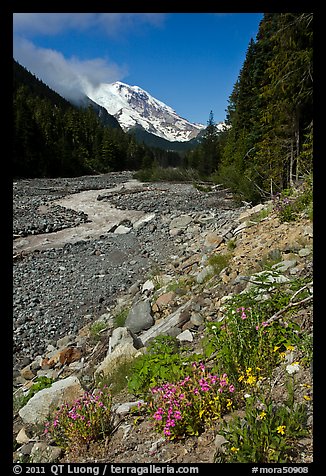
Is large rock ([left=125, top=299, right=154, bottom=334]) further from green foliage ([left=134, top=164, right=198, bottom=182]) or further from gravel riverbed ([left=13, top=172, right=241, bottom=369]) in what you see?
green foliage ([left=134, top=164, right=198, bottom=182])

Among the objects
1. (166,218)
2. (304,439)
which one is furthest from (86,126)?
(304,439)

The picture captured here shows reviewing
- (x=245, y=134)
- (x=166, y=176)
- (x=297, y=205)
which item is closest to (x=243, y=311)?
(x=297, y=205)

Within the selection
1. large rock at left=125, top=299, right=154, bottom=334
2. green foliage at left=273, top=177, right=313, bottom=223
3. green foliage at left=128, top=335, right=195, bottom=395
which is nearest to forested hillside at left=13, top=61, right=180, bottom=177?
large rock at left=125, top=299, right=154, bottom=334

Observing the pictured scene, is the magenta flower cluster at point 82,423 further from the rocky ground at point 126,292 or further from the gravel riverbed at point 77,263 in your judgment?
the gravel riverbed at point 77,263

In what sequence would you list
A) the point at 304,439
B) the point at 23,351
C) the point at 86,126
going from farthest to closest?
the point at 86,126 < the point at 23,351 < the point at 304,439

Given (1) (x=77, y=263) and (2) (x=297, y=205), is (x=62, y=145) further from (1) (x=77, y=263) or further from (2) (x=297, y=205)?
(2) (x=297, y=205)

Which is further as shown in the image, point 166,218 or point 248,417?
point 166,218

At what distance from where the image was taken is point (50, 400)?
3.52m

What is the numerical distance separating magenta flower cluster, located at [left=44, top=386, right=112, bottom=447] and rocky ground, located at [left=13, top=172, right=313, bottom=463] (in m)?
0.11

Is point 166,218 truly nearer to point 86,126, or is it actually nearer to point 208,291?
point 208,291

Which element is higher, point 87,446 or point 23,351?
point 87,446

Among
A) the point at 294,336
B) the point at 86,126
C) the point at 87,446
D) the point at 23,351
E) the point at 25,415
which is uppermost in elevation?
the point at 86,126

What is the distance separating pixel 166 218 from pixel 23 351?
11345mm

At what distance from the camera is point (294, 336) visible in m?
3.09
